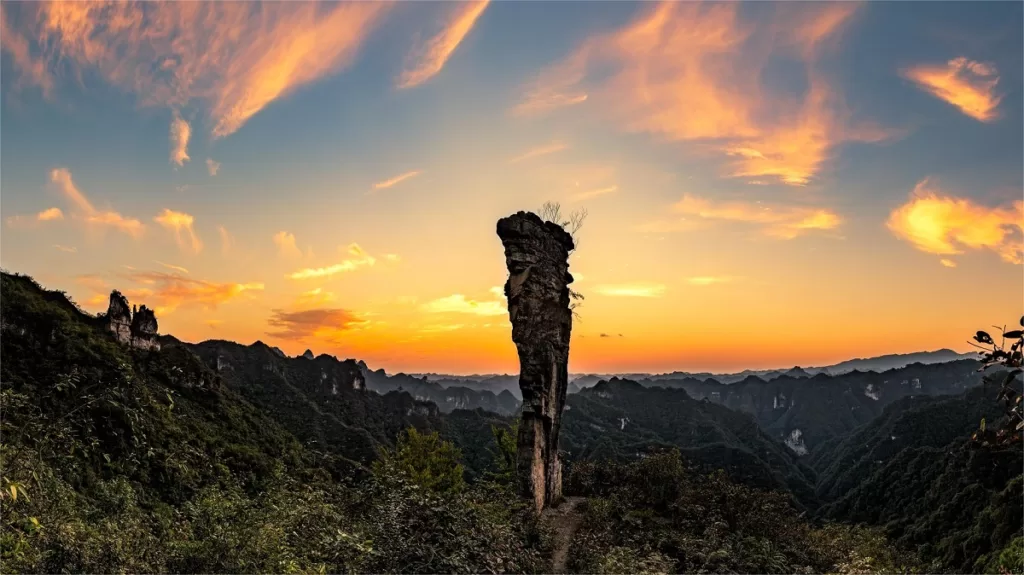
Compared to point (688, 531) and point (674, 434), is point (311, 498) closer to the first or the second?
point (688, 531)

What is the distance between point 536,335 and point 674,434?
141 metres

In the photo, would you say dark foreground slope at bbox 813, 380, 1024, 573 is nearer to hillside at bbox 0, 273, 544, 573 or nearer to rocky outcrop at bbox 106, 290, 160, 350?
hillside at bbox 0, 273, 544, 573

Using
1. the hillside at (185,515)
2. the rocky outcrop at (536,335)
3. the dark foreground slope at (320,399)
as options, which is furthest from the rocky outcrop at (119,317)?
the rocky outcrop at (536,335)

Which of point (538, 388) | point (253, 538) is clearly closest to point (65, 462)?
point (253, 538)

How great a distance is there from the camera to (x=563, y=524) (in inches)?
947

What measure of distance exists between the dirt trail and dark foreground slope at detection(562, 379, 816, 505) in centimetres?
6176

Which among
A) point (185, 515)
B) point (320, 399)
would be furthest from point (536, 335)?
point (320, 399)

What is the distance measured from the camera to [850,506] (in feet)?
288

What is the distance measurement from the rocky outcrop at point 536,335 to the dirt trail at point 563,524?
0.75 meters

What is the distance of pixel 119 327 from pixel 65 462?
39852 millimetres

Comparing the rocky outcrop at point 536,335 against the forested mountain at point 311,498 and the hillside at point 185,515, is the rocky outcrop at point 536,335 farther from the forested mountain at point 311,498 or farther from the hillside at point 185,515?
the hillside at point 185,515

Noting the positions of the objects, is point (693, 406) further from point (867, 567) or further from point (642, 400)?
point (867, 567)

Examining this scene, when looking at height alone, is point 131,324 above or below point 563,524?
above

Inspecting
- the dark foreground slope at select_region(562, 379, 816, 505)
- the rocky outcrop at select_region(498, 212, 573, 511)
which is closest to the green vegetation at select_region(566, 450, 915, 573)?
the rocky outcrop at select_region(498, 212, 573, 511)
